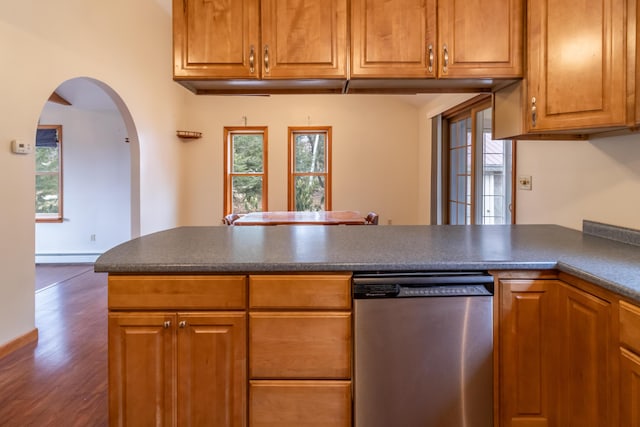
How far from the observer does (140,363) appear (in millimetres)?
1381

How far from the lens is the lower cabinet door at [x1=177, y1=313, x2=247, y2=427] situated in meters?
1.38

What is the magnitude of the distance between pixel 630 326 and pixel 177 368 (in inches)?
59.1

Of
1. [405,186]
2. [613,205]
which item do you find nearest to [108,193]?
[405,186]

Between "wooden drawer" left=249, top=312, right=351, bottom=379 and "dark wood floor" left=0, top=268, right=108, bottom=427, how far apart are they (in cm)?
108

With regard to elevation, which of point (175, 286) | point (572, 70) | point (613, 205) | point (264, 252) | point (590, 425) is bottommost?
point (590, 425)

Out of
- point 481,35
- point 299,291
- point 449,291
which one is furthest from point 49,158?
point 449,291

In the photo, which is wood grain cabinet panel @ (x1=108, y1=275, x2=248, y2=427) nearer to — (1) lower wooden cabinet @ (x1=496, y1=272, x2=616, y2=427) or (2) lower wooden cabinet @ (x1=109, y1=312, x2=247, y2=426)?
(2) lower wooden cabinet @ (x1=109, y1=312, x2=247, y2=426)

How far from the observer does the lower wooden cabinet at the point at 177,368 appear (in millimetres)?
1377

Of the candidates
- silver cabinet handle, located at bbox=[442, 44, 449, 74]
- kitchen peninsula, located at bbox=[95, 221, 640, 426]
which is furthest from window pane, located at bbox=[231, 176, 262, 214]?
kitchen peninsula, located at bbox=[95, 221, 640, 426]

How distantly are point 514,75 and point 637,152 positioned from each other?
0.65 metres

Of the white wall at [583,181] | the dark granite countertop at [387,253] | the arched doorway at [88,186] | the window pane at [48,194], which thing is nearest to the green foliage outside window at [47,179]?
the window pane at [48,194]

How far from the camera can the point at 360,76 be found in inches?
69.9

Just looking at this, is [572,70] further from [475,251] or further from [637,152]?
[475,251]

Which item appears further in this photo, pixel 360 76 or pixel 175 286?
pixel 360 76
